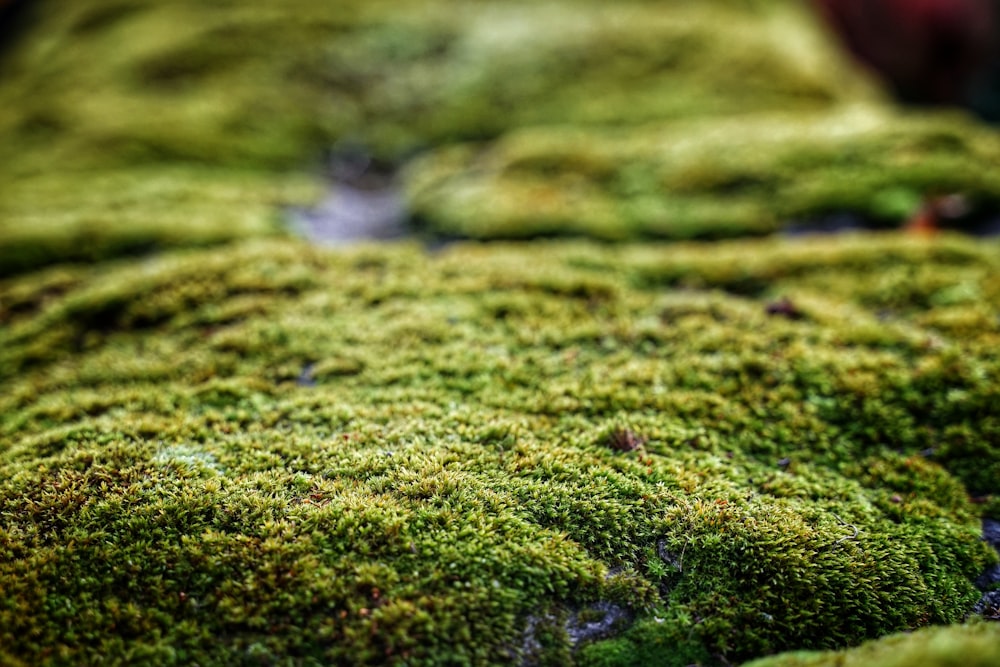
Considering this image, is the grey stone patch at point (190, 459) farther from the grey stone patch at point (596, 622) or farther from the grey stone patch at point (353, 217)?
the grey stone patch at point (353, 217)

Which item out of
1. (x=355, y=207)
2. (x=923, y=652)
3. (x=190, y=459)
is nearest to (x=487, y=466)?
(x=190, y=459)

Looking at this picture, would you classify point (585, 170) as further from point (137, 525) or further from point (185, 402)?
point (137, 525)

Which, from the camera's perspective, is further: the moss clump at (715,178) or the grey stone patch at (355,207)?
the grey stone patch at (355,207)

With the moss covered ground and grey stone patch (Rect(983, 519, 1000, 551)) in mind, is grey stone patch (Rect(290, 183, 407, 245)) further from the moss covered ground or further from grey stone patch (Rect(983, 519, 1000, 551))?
grey stone patch (Rect(983, 519, 1000, 551))

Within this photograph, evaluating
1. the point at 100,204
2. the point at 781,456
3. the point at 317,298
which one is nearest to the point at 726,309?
the point at 781,456

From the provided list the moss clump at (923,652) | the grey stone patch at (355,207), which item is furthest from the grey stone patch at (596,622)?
the grey stone patch at (355,207)

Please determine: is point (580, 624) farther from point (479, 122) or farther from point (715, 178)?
point (479, 122)
